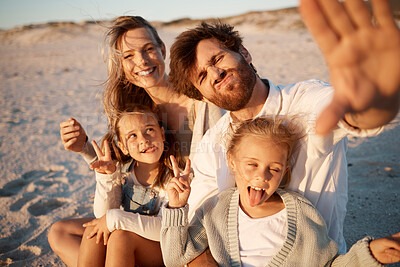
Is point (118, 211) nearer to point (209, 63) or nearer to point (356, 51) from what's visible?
point (209, 63)

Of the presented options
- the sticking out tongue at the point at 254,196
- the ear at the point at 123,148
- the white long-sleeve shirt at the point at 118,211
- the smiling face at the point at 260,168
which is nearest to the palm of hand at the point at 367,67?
the smiling face at the point at 260,168

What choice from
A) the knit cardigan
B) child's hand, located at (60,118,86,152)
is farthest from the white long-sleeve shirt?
child's hand, located at (60,118,86,152)

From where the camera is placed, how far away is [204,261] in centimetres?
195

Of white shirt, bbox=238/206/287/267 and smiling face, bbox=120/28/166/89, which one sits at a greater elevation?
smiling face, bbox=120/28/166/89

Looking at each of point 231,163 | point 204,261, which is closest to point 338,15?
point 231,163

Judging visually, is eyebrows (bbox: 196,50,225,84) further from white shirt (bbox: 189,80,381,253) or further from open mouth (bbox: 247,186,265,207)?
open mouth (bbox: 247,186,265,207)

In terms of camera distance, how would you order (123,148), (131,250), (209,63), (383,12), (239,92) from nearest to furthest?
(383,12) < (131,250) < (239,92) < (209,63) < (123,148)

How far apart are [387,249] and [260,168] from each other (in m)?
0.73

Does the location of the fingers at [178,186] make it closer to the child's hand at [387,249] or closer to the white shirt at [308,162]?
the white shirt at [308,162]

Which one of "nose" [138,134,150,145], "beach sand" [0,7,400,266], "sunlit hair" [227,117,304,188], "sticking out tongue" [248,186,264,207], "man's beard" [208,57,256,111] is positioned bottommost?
"beach sand" [0,7,400,266]

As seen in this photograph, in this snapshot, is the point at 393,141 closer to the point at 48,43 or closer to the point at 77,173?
the point at 77,173

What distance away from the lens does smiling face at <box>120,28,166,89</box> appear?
2891 millimetres

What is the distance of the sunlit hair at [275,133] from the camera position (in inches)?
74.0

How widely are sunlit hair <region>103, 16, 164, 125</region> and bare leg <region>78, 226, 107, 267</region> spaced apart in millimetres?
1167
